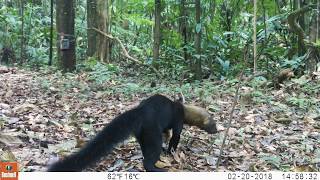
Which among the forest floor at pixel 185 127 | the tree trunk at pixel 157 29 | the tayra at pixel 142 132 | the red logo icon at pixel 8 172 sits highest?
the tree trunk at pixel 157 29

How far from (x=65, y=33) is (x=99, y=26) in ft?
5.91

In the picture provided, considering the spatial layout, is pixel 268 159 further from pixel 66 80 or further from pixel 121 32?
pixel 121 32

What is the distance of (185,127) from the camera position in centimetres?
520

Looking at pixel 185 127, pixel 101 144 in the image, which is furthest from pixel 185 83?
pixel 101 144

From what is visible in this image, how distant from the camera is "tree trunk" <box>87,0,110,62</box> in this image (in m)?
11.4

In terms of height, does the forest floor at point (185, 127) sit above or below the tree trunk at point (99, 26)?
below

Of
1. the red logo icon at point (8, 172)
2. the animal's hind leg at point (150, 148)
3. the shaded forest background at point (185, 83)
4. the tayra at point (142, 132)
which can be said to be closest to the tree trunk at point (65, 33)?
the shaded forest background at point (185, 83)

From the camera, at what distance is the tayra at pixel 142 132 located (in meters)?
3.03

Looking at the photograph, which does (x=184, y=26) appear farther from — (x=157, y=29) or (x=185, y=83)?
(x=185, y=83)

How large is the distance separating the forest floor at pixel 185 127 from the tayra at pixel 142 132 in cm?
27

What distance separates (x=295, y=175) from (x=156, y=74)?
6.51 m

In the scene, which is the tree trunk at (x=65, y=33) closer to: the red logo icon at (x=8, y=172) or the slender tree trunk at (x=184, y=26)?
the slender tree trunk at (x=184, y=26)

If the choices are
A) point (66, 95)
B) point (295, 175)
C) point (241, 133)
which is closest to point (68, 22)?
point (66, 95)

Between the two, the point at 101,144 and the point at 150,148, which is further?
the point at 150,148
